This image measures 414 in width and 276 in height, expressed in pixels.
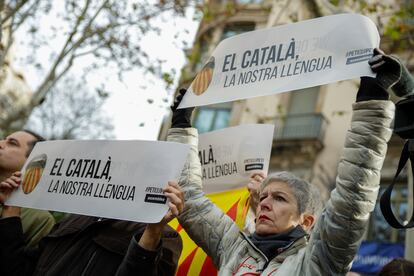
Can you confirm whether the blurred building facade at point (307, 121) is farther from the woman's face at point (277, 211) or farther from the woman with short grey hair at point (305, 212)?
the woman's face at point (277, 211)

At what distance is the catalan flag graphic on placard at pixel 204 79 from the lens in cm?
323

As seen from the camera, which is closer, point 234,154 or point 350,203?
point 350,203

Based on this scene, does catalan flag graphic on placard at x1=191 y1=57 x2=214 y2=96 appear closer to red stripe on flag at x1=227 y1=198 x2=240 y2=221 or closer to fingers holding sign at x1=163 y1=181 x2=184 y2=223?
fingers holding sign at x1=163 y1=181 x2=184 y2=223

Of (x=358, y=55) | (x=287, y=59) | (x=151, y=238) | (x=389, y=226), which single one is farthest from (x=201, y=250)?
(x=389, y=226)

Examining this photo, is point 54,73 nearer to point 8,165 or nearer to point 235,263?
point 8,165

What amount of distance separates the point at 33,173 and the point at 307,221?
1.72 metres

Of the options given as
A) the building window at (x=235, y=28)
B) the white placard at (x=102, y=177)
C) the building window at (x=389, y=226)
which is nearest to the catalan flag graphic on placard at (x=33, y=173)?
the white placard at (x=102, y=177)

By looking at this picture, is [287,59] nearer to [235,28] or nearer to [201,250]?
[201,250]

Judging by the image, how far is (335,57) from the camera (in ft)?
8.61

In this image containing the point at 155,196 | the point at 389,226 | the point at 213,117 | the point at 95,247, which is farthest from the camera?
the point at 213,117

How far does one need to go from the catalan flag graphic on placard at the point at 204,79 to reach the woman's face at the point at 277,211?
0.73 m

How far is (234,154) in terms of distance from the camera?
150 inches

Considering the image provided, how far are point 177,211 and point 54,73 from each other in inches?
353

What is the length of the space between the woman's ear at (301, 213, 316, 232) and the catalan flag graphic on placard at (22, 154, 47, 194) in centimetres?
162
